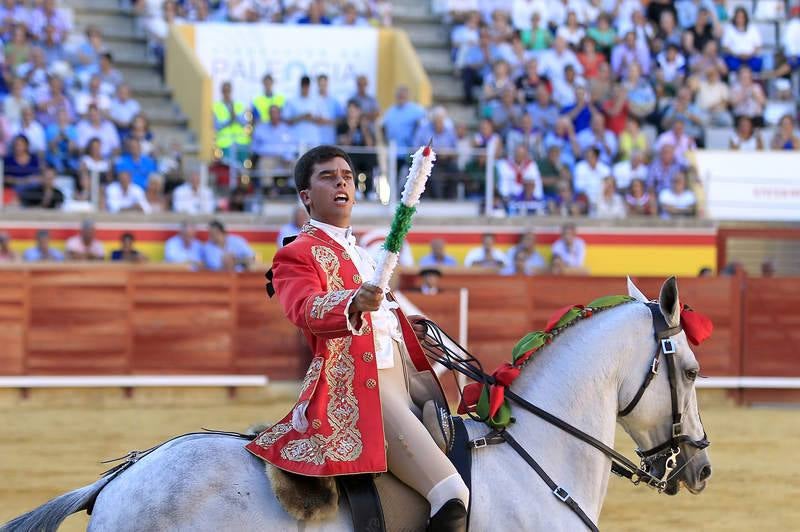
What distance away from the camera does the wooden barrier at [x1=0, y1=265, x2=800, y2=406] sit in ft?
33.1

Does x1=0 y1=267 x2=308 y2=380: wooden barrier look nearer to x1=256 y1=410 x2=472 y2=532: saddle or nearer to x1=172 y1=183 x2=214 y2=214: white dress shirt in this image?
x1=172 y1=183 x2=214 y2=214: white dress shirt

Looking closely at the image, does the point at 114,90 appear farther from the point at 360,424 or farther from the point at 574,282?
the point at 360,424

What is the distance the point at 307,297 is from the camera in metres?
3.05

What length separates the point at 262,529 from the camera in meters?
3.07

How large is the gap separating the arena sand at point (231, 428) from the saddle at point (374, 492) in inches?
102

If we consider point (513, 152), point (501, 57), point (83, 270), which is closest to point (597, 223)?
point (513, 152)

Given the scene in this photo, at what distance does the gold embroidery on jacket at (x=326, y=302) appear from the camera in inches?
115

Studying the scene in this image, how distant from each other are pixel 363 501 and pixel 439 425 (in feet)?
0.99

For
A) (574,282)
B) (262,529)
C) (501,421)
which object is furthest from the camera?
(574,282)

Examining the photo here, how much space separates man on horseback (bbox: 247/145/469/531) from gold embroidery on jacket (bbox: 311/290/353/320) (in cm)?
3

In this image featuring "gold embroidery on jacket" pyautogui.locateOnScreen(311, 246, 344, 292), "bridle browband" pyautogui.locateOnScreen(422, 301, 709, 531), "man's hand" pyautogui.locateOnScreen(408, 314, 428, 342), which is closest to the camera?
"gold embroidery on jacket" pyautogui.locateOnScreen(311, 246, 344, 292)

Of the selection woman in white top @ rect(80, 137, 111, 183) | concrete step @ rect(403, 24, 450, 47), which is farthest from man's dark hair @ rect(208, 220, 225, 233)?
concrete step @ rect(403, 24, 450, 47)

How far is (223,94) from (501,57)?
339 cm

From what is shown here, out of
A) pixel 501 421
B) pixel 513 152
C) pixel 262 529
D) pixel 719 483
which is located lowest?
pixel 719 483
